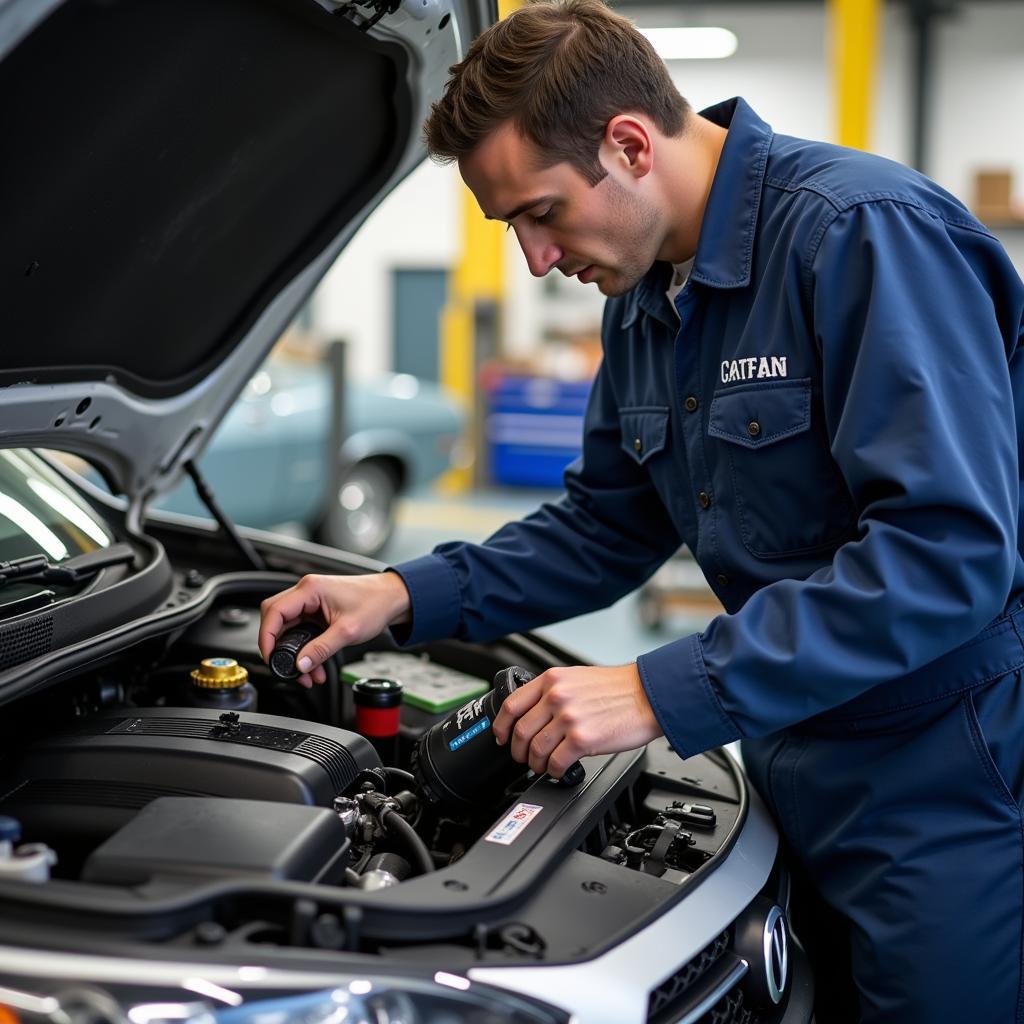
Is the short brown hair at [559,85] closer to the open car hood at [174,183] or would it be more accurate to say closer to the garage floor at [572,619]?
the open car hood at [174,183]

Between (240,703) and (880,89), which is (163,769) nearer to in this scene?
(240,703)

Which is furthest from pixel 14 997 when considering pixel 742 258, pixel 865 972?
pixel 742 258

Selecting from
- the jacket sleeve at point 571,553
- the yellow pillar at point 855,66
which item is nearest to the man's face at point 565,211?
the jacket sleeve at point 571,553

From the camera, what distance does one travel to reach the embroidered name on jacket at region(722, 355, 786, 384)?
4.51ft

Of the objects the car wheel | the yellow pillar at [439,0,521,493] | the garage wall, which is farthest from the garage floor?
the garage wall

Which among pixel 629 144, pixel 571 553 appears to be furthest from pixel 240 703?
pixel 629 144

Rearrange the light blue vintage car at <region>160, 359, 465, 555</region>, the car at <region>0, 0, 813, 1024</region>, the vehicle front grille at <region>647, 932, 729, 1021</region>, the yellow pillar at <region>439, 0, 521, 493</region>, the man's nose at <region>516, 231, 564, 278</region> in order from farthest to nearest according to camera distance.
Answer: the yellow pillar at <region>439, 0, 521, 493</region> < the light blue vintage car at <region>160, 359, 465, 555</region> < the man's nose at <region>516, 231, 564, 278</region> < the vehicle front grille at <region>647, 932, 729, 1021</region> < the car at <region>0, 0, 813, 1024</region>

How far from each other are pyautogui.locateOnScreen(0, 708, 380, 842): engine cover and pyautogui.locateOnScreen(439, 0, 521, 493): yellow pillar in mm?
7659

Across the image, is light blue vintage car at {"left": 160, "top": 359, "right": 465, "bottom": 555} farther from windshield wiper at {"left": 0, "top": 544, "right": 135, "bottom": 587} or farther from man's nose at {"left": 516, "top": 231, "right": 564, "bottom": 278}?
man's nose at {"left": 516, "top": 231, "right": 564, "bottom": 278}

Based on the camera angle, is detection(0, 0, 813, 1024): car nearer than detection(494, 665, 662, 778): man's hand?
Yes

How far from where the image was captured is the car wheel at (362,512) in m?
5.41

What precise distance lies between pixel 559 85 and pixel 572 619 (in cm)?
142

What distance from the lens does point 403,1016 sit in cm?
98

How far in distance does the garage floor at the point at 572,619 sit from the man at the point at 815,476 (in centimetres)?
95
